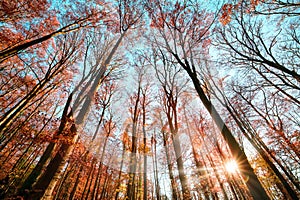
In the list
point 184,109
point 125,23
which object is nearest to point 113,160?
point 184,109

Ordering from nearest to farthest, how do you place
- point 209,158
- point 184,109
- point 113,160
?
point 184,109, point 209,158, point 113,160

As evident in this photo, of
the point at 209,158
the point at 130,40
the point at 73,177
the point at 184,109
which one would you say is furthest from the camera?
the point at 73,177

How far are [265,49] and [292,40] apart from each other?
4.28ft

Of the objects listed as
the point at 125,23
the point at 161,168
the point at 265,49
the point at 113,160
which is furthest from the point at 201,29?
the point at 161,168

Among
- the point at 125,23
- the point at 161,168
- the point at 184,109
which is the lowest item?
the point at 161,168

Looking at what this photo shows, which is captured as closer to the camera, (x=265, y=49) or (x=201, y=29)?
(x=201, y=29)

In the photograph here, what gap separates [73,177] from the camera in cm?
1468

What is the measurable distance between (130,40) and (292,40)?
34.3 feet

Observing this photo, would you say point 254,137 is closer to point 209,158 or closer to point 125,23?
point 209,158

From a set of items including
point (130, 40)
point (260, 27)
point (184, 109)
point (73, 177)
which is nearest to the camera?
point (260, 27)

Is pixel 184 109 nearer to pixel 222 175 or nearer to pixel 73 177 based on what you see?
pixel 222 175

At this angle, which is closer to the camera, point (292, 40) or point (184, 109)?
point (292, 40)

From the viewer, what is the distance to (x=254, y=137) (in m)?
9.88

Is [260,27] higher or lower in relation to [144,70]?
lower
